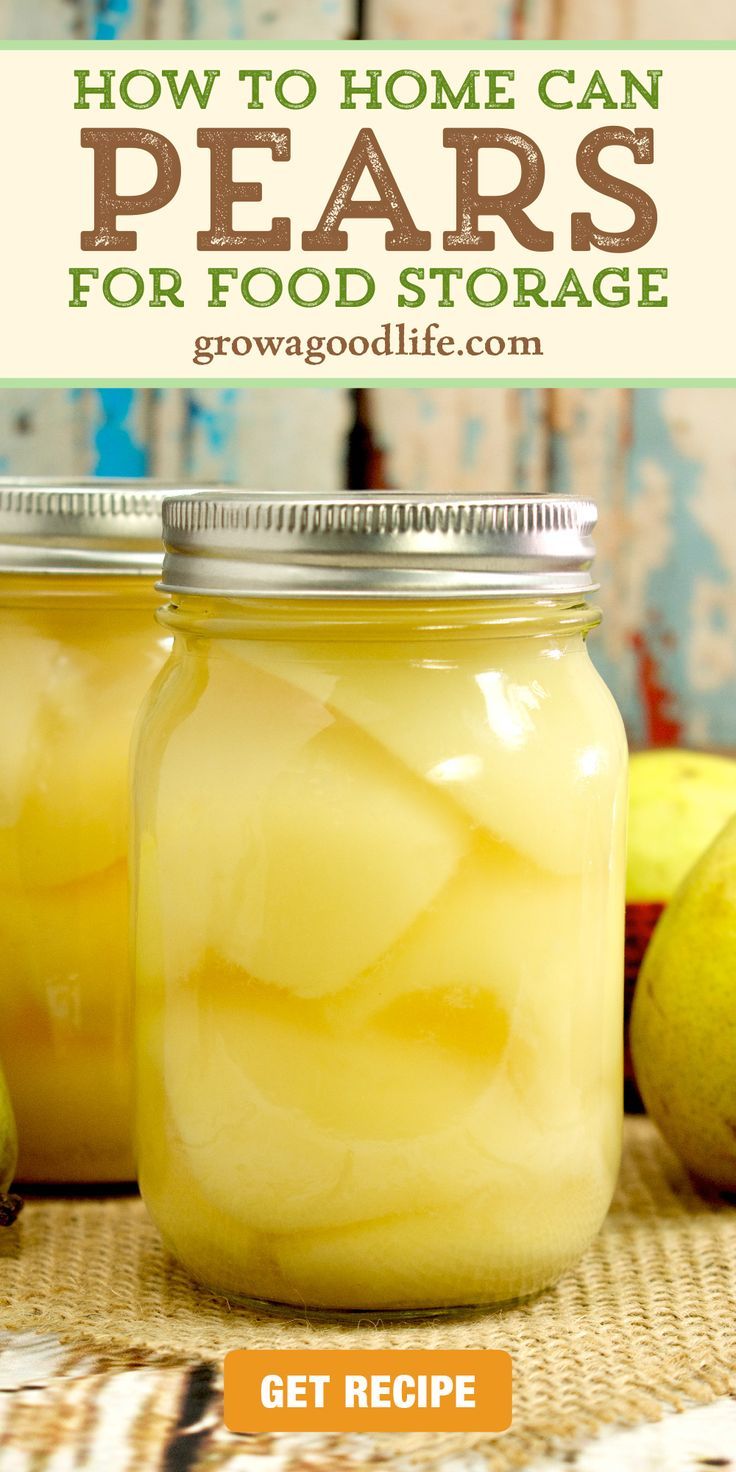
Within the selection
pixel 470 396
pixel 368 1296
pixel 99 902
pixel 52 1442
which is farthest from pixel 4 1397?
pixel 470 396

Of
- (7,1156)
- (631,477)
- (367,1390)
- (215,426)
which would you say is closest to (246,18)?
(215,426)

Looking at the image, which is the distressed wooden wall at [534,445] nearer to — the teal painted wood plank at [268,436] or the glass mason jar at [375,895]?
the teal painted wood plank at [268,436]

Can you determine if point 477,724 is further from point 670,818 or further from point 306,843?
point 670,818

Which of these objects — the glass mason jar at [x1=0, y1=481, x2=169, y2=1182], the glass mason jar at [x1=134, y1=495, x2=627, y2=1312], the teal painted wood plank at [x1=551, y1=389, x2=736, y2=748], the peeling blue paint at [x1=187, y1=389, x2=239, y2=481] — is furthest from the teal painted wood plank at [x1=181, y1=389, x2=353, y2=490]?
the glass mason jar at [x1=134, y1=495, x2=627, y2=1312]

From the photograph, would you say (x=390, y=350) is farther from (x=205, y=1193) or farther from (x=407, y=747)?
(x=205, y=1193)

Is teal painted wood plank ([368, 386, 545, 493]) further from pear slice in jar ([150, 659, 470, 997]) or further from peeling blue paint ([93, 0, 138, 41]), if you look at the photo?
pear slice in jar ([150, 659, 470, 997])

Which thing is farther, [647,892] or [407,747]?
[647,892]
